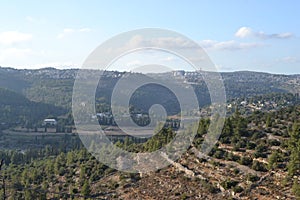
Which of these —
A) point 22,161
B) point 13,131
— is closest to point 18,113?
point 13,131

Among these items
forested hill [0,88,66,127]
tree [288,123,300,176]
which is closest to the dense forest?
tree [288,123,300,176]

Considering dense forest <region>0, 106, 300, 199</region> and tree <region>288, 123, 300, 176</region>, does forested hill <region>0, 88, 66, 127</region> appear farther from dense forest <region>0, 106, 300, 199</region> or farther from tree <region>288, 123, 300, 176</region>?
tree <region>288, 123, 300, 176</region>

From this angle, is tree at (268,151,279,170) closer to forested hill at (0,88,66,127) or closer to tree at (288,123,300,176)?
tree at (288,123,300,176)

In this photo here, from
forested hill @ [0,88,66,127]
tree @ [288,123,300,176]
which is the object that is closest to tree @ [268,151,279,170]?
tree @ [288,123,300,176]

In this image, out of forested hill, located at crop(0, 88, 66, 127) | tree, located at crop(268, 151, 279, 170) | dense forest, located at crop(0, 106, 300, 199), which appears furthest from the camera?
forested hill, located at crop(0, 88, 66, 127)

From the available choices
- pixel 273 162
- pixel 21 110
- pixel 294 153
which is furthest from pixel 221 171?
pixel 21 110

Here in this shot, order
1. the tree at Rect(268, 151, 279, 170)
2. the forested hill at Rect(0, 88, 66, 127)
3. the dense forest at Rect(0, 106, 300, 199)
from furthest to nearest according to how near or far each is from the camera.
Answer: the forested hill at Rect(0, 88, 66, 127) < the tree at Rect(268, 151, 279, 170) < the dense forest at Rect(0, 106, 300, 199)

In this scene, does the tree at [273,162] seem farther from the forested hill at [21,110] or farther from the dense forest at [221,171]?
the forested hill at [21,110]

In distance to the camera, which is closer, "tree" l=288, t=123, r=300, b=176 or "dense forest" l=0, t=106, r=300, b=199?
"tree" l=288, t=123, r=300, b=176

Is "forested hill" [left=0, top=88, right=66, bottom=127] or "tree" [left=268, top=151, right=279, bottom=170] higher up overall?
"tree" [left=268, top=151, right=279, bottom=170]

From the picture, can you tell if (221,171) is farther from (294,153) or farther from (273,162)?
(294,153)

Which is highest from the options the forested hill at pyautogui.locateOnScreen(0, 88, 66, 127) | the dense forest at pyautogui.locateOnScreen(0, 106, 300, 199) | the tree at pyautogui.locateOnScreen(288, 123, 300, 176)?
the tree at pyautogui.locateOnScreen(288, 123, 300, 176)
